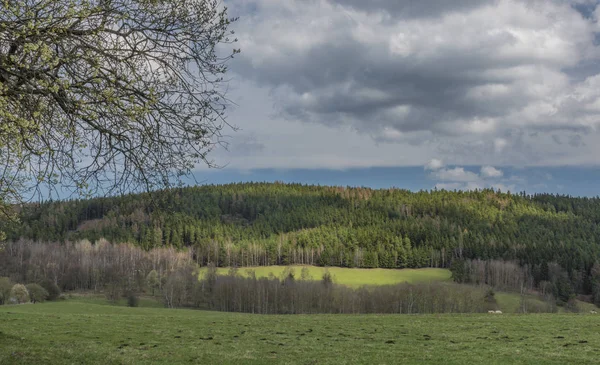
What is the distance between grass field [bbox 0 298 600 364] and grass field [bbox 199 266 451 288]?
13084cm

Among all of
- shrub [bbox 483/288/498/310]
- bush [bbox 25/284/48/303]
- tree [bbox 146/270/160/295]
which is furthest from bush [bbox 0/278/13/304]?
shrub [bbox 483/288/498/310]

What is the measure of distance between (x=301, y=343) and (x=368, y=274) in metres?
159

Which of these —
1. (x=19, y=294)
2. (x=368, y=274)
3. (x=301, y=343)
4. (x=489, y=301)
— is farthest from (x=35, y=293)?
(x=368, y=274)

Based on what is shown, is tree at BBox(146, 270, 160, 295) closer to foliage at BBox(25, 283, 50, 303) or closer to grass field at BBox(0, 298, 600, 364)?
foliage at BBox(25, 283, 50, 303)

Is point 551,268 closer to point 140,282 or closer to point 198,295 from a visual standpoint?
point 198,295

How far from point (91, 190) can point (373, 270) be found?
18180 cm

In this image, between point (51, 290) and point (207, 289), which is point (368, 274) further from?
point (51, 290)

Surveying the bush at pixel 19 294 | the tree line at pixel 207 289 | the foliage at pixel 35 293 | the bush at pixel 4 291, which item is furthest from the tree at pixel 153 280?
the bush at pixel 19 294

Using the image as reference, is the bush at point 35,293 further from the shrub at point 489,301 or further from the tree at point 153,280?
the shrub at point 489,301

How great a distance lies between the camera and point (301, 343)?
983 inches

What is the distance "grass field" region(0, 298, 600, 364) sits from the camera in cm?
1952

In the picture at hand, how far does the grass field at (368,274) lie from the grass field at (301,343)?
130844 mm

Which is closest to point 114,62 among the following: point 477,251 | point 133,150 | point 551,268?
point 133,150

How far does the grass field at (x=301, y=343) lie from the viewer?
19.5m
